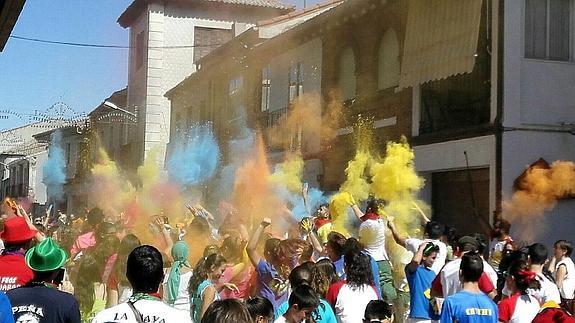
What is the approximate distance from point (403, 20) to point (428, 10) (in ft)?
2.51

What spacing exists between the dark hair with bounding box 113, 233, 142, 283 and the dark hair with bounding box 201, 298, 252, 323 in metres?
3.82

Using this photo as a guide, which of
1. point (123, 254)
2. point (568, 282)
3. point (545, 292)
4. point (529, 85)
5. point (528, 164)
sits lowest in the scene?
point (568, 282)

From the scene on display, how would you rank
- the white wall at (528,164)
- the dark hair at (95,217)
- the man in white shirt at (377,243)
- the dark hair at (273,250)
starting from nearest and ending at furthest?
1. the dark hair at (273,250)
2. the man in white shirt at (377,243)
3. the dark hair at (95,217)
4. the white wall at (528,164)

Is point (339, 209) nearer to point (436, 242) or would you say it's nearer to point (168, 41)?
point (436, 242)

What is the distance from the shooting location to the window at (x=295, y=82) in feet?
71.1

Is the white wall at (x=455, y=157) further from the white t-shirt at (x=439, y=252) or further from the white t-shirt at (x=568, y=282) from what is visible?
the white t-shirt at (x=439, y=252)

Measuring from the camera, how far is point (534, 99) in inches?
559

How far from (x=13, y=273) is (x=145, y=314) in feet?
5.22

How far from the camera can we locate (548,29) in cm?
1466

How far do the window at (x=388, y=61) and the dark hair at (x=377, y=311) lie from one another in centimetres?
1198

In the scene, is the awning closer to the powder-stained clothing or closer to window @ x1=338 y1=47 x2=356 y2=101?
window @ x1=338 y1=47 x2=356 y2=101

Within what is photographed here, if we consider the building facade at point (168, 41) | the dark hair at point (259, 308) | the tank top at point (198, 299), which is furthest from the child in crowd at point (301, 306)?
the building facade at point (168, 41)

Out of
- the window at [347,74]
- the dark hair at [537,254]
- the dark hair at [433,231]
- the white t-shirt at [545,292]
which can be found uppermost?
the window at [347,74]

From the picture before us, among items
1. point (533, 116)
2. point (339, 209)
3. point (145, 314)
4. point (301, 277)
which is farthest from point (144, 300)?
point (533, 116)
